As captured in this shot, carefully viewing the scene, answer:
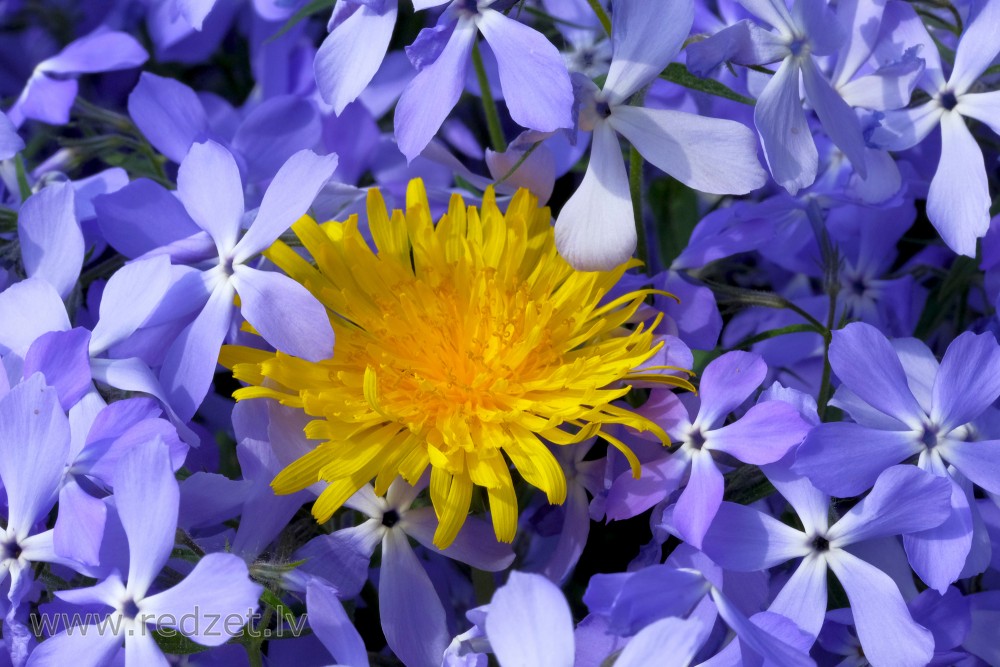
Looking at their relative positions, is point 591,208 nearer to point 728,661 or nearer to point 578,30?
point 728,661

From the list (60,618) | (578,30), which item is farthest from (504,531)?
(578,30)

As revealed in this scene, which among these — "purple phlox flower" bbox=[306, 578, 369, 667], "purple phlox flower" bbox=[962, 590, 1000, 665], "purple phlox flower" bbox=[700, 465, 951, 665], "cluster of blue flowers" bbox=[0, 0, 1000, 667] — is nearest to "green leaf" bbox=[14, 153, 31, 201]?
"cluster of blue flowers" bbox=[0, 0, 1000, 667]

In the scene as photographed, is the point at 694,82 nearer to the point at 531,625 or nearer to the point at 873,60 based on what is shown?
the point at 873,60

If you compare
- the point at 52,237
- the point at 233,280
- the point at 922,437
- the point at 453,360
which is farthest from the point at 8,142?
the point at 922,437

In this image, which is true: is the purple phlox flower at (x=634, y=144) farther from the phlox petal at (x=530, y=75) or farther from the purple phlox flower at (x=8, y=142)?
the purple phlox flower at (x=8, y=142)

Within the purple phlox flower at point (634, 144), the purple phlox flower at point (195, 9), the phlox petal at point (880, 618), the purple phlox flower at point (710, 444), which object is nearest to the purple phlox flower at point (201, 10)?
the purple phlox flower at point (195, 9)

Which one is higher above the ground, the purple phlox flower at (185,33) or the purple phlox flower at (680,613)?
the purple phlox flower at (185,33)
